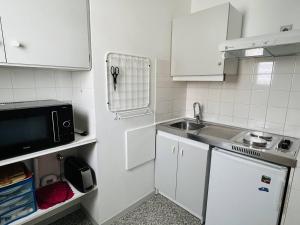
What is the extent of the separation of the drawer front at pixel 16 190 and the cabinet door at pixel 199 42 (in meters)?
1.61

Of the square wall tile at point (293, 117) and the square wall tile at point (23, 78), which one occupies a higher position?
the square wall tile at point (23, 78)

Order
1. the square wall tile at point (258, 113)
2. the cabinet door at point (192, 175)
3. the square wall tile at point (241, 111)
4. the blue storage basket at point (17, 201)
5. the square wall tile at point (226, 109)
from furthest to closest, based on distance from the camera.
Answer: the square wall tile at point (226, 109), the square wall tile at point (241, 111), the square wall tile at point (258, 113), the cabinet door at point (192, 175), the blue storage basket at point (17, 201)

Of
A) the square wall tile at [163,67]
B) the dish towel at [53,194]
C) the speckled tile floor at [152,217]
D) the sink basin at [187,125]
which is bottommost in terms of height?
the speckled tile floor at [152,217]

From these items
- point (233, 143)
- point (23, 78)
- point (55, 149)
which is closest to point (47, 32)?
point (23, 78)

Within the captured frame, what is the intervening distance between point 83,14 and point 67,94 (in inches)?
29.2

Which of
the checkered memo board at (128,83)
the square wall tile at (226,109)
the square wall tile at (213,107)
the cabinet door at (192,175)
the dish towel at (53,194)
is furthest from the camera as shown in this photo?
the square wall tile at (213,107)

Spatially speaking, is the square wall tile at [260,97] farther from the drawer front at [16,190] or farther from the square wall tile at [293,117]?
the drawer front at [16,190]

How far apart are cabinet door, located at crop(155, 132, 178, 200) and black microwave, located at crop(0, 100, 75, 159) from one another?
933 mm

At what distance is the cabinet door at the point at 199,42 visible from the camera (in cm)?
153

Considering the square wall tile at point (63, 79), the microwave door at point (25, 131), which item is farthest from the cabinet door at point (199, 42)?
the microwave door at point (25, 131)

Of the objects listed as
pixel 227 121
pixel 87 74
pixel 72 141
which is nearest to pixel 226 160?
pixel 227 121

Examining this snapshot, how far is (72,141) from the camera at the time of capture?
1.29 m

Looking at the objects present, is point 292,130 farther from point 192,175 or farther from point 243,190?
point 192,175

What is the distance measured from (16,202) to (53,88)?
0.92m
